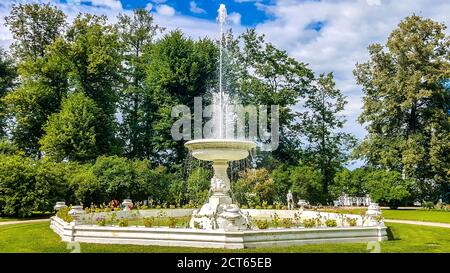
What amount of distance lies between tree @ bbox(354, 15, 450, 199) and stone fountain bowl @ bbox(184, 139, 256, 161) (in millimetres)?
22863

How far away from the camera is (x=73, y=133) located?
120 feet

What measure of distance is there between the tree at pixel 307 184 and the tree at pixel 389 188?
152 inches

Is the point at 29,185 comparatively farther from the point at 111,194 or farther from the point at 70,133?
the point at 70,133

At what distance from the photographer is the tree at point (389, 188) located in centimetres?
3700

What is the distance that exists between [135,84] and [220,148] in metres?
28.2

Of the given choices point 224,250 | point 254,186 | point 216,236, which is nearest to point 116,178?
point 254,186

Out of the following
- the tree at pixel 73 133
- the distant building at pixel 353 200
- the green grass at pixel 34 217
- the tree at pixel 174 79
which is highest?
the tree at pixel 174 79

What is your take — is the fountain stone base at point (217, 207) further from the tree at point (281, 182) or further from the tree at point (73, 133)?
the tree at point (73, 133)

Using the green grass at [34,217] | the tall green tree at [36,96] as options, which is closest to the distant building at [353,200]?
the green grass at [34,217]

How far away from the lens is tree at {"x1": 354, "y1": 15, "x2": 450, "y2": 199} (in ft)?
126

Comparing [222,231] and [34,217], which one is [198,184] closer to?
[34,217]

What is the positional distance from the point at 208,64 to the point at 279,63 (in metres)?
5.96

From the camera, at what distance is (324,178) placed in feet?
138
